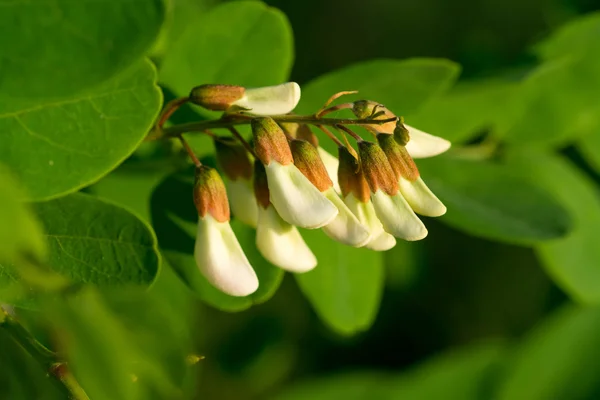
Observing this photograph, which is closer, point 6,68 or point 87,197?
point 6,68

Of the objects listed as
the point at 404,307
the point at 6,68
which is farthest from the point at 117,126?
the point at 404,307

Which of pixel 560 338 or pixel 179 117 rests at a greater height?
pixel 179 117

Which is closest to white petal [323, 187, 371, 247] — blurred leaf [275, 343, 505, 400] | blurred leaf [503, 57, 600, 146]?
blurred leaf [503, 57, 600, 146]

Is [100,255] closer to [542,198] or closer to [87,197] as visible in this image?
[87,197]

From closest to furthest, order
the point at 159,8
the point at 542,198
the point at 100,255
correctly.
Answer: the point at 159,8, the point at 100,255, the point at 542,198

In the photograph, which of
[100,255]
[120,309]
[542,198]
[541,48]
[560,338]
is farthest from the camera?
[560,338]

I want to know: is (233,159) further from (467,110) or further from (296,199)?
(467,110)

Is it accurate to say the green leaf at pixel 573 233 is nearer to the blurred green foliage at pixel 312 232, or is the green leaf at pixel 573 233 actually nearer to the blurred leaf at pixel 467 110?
the blurred green foliage at pixel 312 232
